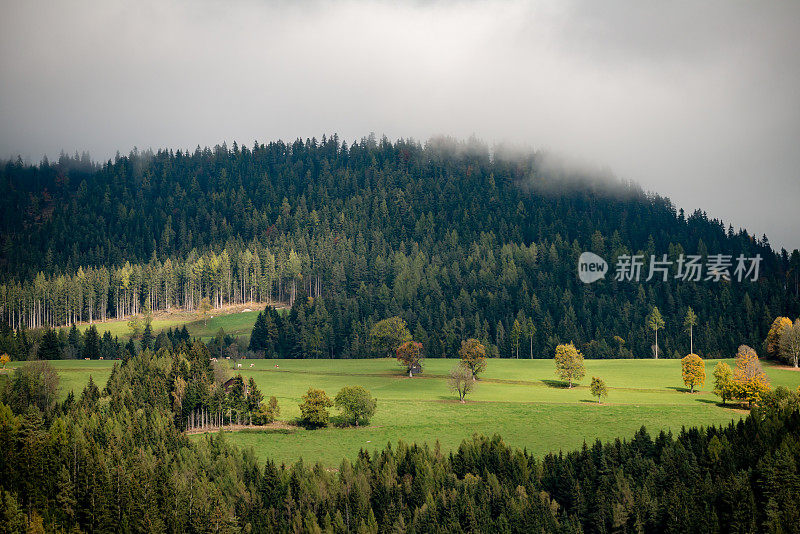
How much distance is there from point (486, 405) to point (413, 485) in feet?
139

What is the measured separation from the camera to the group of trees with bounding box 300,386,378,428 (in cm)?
12381

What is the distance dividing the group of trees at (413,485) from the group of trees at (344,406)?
14.2m

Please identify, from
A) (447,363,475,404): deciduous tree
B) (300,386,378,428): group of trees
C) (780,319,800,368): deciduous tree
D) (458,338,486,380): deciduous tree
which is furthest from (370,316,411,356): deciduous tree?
(780,319,800,368): deciduous tree

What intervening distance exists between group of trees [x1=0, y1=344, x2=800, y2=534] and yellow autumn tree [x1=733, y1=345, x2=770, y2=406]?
1658cm

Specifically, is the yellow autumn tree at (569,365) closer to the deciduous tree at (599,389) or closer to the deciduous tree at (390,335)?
the deciduous tree at (599,389)

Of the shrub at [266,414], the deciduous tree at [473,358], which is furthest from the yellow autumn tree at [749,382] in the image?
the shrub at [266,414]

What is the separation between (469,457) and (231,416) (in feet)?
161

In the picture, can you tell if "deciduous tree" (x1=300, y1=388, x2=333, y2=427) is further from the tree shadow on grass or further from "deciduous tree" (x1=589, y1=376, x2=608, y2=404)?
the tree shadow on grass

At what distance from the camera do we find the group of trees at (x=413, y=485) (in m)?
88.3

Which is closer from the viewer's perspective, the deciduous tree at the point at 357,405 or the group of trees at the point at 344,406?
the group of trees at the point at 344,406

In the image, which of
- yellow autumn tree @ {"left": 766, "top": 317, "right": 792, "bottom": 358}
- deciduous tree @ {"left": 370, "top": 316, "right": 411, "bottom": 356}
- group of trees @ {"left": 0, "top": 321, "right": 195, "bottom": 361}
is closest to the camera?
yellow autumn tree @ {"left": 766, "top": 317, "right": 792, "bottom": 358}

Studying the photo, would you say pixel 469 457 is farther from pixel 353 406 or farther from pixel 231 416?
pixel 231 416

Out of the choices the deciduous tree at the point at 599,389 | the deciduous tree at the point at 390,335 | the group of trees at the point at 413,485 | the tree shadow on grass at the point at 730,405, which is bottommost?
the group of trees at the point at 413,485

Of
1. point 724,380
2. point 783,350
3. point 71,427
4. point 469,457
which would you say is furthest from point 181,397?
point 783,350
